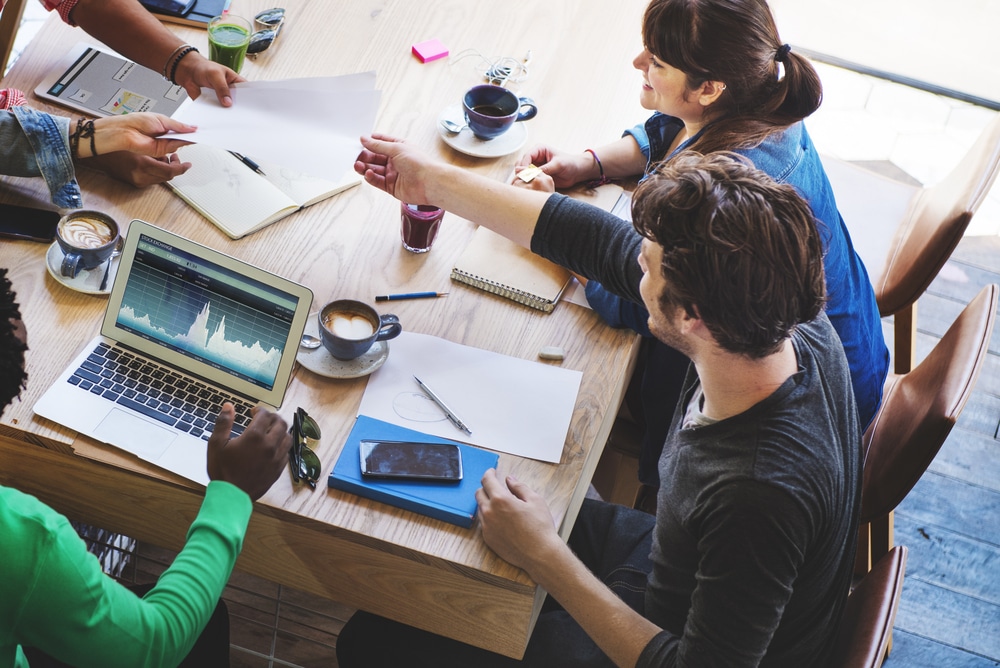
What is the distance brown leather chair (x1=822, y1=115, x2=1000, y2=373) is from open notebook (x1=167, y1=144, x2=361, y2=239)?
110 centimetres

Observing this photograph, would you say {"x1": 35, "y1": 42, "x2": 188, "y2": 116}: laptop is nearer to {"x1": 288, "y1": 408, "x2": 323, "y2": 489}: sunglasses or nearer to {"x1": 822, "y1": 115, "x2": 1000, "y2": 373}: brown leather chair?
{"x1": 288, "y1": 408, "x2": 323, "y2": 489}: sunglasses

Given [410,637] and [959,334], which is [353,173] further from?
[959,334]

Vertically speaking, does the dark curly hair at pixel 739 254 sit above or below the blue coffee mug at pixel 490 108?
above

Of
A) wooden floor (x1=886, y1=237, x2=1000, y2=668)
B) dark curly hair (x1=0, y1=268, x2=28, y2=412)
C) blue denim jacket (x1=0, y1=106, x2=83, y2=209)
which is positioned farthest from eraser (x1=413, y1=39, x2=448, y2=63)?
wooden floor (x1=886, y1=237, x2=1000, y2=668)

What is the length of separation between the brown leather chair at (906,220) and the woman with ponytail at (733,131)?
18cm

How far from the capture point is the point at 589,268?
150cm

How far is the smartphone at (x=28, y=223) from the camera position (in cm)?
147

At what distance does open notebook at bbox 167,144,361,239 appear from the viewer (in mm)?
1575

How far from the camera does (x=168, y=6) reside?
76.7 inches

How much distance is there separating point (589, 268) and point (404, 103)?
61 centimetres

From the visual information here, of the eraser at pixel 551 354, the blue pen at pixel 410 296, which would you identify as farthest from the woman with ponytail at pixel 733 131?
the blue pen at pixel 410 296

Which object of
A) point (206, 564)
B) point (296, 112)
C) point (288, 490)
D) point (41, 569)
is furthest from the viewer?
point (296, 112)

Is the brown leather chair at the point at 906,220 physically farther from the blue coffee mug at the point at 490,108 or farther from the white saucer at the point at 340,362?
the white saucer at the point at 340,362

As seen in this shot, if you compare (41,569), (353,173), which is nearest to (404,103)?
(353,173)
